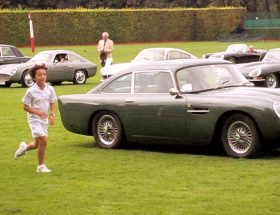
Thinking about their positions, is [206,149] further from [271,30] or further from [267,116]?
[271,30]

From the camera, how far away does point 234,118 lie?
1130 cm

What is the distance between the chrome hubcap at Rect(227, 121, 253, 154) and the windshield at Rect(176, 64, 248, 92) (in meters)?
0.97

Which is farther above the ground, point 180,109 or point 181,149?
point 180,109

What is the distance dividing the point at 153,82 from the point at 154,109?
1.97 feet

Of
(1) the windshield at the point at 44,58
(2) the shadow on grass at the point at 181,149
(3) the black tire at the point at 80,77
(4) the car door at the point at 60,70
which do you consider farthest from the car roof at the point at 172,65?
(3) the black tire at the point at 80,77

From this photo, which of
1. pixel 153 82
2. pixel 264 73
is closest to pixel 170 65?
pixel 153 82

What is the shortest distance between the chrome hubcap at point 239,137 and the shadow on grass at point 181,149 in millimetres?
380

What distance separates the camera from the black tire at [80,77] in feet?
98.9

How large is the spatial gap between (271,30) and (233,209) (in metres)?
74.1

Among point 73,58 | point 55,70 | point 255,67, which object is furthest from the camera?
point 73,58

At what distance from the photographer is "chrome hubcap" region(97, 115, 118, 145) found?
12.7 meters

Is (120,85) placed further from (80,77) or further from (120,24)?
(120,24)

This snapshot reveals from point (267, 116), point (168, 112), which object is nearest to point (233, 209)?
point (267, 116)

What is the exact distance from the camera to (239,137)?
37.0ft
